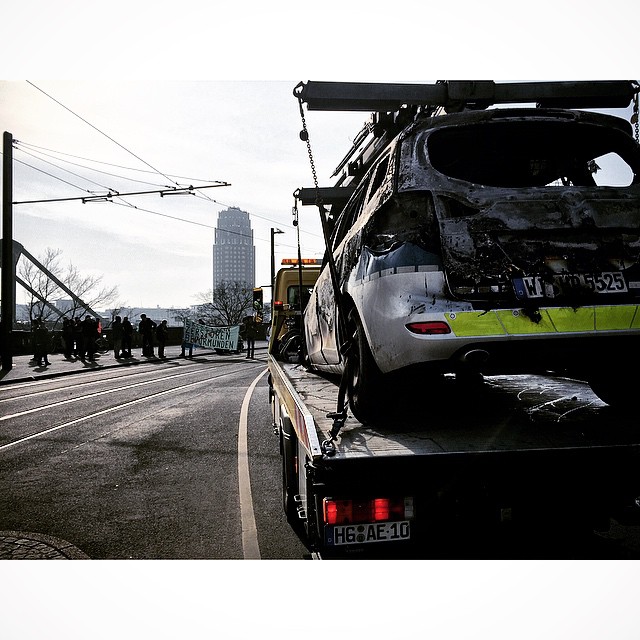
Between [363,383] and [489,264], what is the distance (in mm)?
875

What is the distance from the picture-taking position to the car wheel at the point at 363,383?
3.15 metres

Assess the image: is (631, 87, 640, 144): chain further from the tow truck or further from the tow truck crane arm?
the tow truck

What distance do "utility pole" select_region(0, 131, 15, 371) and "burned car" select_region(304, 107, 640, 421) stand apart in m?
14.9

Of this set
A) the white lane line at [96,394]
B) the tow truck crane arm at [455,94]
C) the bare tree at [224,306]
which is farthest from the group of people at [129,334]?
the bare tree at [224,306]

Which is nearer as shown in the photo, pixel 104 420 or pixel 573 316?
pixel 573 316

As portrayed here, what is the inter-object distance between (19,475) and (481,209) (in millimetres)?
4904

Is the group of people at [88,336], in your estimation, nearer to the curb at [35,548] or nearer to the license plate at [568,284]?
the curb at [35,548]

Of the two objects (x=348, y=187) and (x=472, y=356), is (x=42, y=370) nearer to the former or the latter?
(x=348, y=187)

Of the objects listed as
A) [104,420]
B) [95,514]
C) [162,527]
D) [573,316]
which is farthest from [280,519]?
[104,420]

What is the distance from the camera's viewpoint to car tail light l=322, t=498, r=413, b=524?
2.51 metres

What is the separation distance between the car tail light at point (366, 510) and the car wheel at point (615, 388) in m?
1.43

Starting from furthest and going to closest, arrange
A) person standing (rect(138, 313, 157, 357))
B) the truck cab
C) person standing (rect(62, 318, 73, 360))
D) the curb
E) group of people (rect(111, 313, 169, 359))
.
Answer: person standing (rect(138, 313, 157, 357)) → group of people (rect(111, 313, 169, 359)) → person standing (rect(62, 318, 73, 360)) → the truck cab → the curb

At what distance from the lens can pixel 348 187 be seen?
6.38 meters

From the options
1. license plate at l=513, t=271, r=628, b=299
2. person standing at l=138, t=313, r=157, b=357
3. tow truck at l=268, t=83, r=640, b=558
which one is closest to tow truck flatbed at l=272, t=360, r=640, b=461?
tow truck at l=268, t=83, r=640, b=558
